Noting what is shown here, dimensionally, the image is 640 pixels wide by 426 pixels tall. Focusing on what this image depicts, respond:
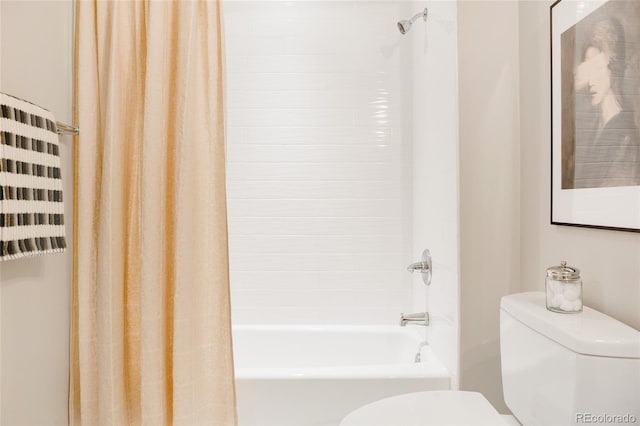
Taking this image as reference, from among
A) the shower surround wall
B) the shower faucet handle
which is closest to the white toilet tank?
the shower faucet handle

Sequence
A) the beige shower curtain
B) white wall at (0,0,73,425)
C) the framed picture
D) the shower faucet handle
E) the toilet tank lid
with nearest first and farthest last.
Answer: the toilet tank lid < the framed picture < white wall at (0,0,73,425) < the beige shower curtain < the shower faucet handle

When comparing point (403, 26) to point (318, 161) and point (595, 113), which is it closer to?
point (318, 161)

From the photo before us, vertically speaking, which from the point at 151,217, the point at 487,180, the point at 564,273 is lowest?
the point at 564,273

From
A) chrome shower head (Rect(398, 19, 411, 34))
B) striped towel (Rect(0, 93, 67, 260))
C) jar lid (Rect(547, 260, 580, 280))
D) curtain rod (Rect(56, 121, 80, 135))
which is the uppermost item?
chrome shower head (Rect(398, 19, 411, 34))

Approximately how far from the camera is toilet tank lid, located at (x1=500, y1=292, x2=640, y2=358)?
911 mm

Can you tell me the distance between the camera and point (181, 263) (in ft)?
4.41

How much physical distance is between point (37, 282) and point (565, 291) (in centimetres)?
146

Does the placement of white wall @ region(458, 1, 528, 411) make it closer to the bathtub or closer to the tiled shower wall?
the bathtub

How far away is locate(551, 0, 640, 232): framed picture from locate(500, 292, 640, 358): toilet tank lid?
0.23 m

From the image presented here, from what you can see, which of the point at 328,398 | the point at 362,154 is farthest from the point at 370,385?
the point at 362,154

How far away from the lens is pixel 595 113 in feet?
3.93

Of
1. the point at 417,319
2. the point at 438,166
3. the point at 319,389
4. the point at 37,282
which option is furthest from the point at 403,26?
the point at 37,282

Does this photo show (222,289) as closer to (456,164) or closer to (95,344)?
(95,344)

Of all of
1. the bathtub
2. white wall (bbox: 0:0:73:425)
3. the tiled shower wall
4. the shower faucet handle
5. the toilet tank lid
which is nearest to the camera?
the toilet tank lid
